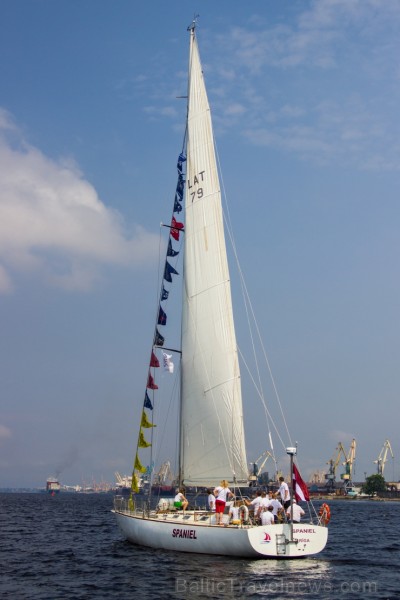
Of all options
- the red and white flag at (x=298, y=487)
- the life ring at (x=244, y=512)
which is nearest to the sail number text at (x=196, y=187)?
the red and white flag at (x=298, y=487)

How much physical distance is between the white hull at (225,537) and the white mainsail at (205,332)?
12.1 ft

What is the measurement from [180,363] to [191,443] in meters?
4.23

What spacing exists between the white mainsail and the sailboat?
0.16 feet

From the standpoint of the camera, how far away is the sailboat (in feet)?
110

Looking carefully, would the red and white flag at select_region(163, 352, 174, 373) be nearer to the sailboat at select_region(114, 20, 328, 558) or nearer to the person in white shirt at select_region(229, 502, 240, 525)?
the sailboat at select_region(114, 20, 328, 558)

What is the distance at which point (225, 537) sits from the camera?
1115 inches

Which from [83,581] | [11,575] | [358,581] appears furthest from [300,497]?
[11,575]

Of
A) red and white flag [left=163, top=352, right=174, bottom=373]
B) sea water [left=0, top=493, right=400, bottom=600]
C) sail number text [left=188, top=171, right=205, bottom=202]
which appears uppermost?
sail number text [left=188, top=171, right=205, bottom=202]

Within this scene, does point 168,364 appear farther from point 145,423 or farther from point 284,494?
point 284,494

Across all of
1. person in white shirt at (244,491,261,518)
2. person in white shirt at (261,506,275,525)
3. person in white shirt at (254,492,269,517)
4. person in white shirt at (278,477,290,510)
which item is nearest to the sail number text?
person in white shirt at (278,477,290,510)

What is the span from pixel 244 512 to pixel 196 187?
1762cm

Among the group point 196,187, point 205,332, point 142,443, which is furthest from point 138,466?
point 196,187

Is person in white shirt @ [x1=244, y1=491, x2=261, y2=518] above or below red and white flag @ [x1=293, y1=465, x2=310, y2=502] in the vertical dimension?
below

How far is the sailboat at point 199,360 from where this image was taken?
33.7m
